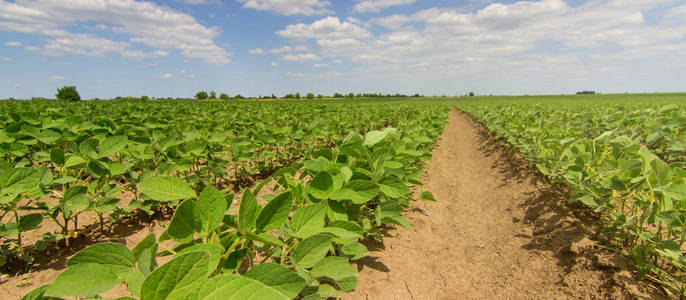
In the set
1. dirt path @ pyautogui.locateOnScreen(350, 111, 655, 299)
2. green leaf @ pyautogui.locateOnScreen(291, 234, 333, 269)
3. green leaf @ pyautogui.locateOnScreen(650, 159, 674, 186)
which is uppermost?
green leaf @ pyautogui.locateOnScreen(650, 159, 674, 186)

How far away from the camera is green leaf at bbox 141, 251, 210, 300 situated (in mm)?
534

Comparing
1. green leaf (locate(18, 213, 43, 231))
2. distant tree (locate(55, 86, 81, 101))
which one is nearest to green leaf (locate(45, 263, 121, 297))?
green leaf (locate(18, 213, 43, 231))

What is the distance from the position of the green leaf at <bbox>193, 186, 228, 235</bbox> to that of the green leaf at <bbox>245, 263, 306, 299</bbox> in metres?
0.21

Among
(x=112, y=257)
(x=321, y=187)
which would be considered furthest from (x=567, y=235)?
(x=112, y=257)

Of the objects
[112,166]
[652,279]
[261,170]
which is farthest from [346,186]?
[261,170]

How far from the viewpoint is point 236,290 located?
0.49 m

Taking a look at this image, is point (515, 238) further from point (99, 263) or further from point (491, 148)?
point (491, 148)

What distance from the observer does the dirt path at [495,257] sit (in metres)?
1.92

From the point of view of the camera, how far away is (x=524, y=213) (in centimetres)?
339

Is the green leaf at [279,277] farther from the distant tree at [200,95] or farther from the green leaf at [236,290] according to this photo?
the distant tree at [200,95]

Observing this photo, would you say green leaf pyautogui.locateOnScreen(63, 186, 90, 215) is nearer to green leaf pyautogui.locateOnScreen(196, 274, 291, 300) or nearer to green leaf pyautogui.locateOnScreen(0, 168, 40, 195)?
green leaf pyautogui.locateOnScreen(0, 168, 40, 195)

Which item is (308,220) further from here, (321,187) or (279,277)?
(279,277)

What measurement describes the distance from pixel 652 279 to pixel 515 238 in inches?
44.4

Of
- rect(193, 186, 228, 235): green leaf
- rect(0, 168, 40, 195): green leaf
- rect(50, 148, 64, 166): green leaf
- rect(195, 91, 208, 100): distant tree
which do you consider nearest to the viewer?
rect(193, 186, 228, 235): green leaf
